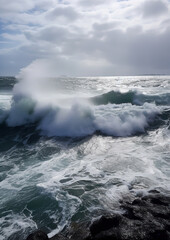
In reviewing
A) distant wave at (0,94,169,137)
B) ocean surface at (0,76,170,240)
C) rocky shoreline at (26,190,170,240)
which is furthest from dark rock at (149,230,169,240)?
distant wave at (0,94,169,137)

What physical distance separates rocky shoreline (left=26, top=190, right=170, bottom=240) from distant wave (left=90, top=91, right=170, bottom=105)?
18387 mm

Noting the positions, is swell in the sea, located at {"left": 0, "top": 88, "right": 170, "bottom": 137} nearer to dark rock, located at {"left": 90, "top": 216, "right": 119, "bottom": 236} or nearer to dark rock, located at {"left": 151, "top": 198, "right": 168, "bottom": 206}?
dark rock, located at {"left": 151, "top": 198, "right": 168, "bottom": 206}

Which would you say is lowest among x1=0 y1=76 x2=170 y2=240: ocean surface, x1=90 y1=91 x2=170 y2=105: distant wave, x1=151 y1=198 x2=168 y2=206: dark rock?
x1=0 y1=76 x2=170 y2=240: ocean surface

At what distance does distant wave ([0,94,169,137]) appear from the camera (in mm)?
15273

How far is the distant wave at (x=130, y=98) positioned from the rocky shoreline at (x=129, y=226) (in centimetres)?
1839

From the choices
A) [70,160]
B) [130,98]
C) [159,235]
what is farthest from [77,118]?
[159,235]

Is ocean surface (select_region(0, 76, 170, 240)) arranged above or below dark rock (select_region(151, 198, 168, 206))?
below

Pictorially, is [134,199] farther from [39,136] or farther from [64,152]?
[39,136]

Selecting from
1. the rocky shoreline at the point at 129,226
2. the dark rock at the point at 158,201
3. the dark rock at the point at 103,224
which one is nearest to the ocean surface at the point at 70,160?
the rocky shoreline at the point at 129,226

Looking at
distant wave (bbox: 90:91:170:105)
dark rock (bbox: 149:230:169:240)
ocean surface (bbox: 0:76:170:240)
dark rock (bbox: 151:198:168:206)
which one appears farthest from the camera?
distant wave (bbox: 90:91:170:105)

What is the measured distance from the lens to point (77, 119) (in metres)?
16.2

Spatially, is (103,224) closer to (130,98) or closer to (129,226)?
(129,226)

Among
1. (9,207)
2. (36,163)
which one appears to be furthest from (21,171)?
(9,207)

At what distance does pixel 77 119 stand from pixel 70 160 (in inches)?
232
